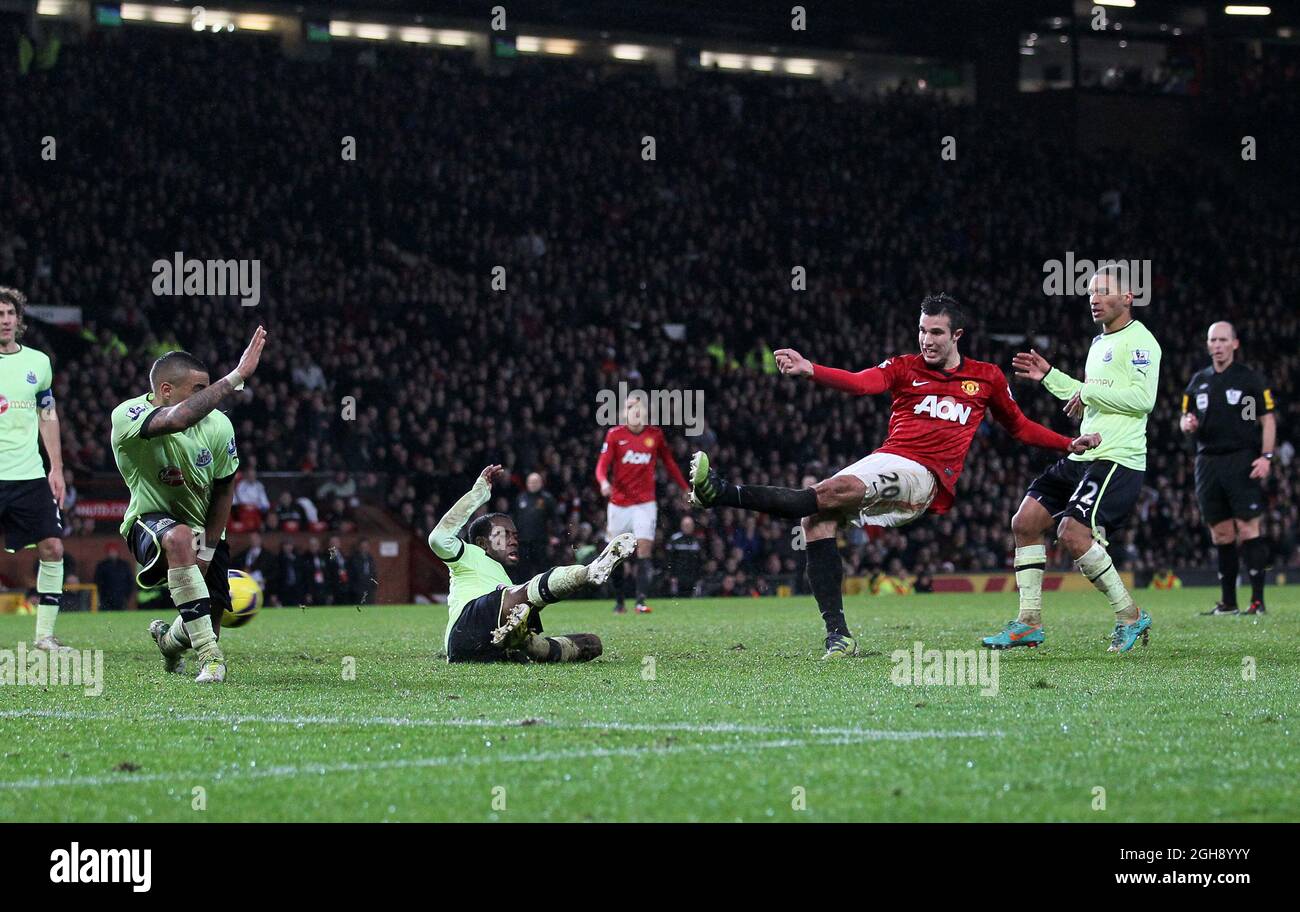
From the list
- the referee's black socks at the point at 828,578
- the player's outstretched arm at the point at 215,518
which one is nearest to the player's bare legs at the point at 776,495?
the referee's black socks at the point at 828,578

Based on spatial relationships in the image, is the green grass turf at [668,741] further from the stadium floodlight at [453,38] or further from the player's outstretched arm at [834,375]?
the stadium floodlight at [453,38]

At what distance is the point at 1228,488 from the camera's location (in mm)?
15094

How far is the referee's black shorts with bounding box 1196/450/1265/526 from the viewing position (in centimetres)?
1506

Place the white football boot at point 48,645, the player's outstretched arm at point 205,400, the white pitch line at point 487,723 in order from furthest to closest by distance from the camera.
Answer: the white football boot at point 48,645
the player's outstretched arm at point 205,400
the white pitch line at point 487,723

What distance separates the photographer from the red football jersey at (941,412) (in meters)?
9.60

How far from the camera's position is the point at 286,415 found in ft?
78.6

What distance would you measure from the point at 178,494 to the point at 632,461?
31.2ft

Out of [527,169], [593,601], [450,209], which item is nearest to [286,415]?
[593,601]

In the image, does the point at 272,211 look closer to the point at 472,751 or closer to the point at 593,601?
the point at 593,601

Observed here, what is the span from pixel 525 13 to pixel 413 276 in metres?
11.3

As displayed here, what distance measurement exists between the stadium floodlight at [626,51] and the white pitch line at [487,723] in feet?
119

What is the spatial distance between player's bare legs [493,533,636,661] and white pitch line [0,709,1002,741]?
2.12 m

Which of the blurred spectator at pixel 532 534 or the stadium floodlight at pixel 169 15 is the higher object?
the stadium floodlight at pixel 169 15
